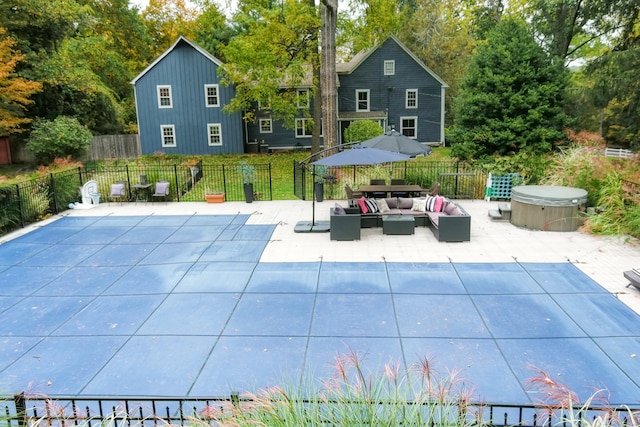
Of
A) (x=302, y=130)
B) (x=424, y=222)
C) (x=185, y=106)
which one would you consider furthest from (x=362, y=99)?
(x=424, y=222)

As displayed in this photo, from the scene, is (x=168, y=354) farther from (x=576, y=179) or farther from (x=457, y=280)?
(x=576, y=179)

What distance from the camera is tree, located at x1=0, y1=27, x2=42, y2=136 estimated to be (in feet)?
75.7

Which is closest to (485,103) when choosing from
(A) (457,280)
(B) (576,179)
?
(B) (576,179)

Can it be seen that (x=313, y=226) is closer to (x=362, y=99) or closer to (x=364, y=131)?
(x=364, y=131)

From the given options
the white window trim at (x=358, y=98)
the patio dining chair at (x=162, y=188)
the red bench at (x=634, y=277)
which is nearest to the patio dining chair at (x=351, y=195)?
the red bench at (x=634, y=277)

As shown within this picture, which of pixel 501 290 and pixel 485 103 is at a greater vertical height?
pixel 485 103

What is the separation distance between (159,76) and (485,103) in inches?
857

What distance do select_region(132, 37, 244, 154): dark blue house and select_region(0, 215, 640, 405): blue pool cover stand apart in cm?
2170

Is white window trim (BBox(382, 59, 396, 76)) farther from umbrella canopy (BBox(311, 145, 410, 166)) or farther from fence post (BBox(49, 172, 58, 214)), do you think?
Answer: fence post (BBox(49, 172, 58, 214))

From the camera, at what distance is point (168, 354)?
6551 mm

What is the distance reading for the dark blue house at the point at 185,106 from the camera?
30.8m

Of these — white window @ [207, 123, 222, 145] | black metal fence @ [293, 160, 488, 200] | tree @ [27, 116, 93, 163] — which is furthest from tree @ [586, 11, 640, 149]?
tree @ [27, 116, 93, 163]

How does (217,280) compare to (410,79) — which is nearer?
(217,280)

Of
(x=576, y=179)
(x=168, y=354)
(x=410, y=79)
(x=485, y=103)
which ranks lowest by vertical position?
(x=168, y=354)
